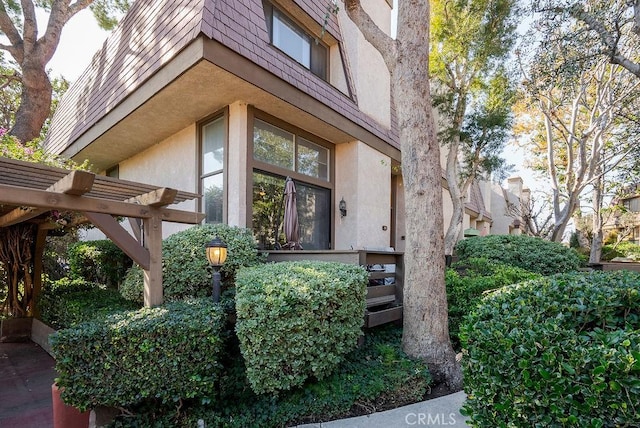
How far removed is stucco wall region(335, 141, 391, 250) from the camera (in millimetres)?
8070

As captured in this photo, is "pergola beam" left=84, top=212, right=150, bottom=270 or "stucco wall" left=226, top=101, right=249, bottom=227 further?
"stucco wall" left=226, top=101, right=249, bottom=227

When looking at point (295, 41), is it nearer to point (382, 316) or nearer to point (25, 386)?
point (382, 316)

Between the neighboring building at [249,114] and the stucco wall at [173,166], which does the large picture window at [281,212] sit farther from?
the stucco wall at [173,166]

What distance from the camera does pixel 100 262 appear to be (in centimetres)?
763

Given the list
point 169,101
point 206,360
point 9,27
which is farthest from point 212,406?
point 9,27

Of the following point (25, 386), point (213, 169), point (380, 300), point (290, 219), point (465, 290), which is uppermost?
point (213, 169)

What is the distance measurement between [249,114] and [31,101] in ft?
28.8

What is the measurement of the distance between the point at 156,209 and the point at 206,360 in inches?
79.6

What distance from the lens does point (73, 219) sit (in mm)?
5730

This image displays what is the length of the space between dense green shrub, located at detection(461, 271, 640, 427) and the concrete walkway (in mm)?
867

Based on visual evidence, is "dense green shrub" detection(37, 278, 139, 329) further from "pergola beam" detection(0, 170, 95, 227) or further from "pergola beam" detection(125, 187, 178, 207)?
"pergola beam" detection(0, 170, 95, 227)

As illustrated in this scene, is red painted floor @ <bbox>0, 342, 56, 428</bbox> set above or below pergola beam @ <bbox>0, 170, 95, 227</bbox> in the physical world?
below

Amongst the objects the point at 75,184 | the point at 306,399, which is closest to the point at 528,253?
the point at 306,399

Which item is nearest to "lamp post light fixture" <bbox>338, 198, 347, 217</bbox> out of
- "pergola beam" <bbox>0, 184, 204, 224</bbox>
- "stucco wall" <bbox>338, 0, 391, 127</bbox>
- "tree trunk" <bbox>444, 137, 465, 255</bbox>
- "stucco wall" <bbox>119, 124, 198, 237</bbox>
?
"stucco wall" <bbox>338, 0, 391, 127</bbox>
